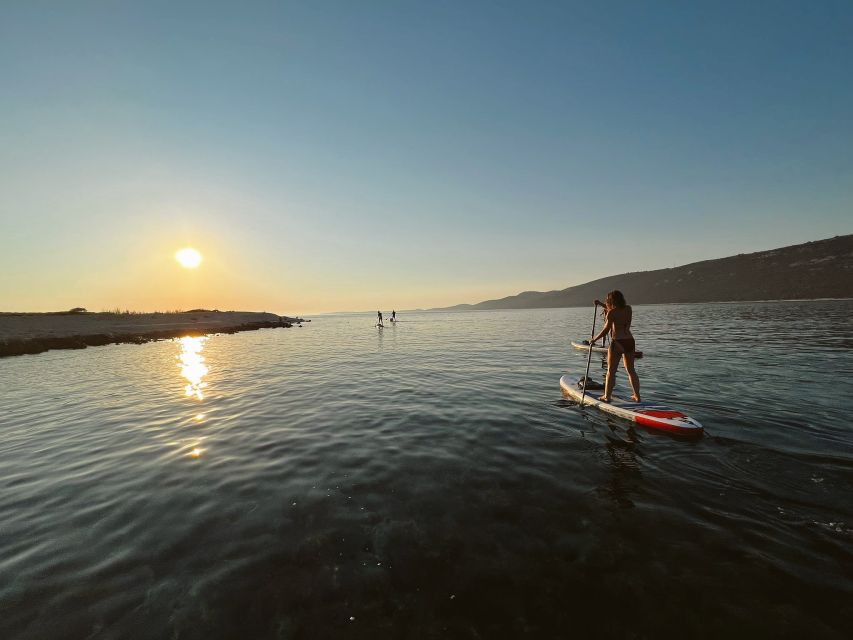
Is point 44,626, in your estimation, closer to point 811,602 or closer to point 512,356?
point 811,602

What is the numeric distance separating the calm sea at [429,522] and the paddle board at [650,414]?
1.29 feet

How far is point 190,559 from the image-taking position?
4.86 metres

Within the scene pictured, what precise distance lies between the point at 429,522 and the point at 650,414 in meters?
7.71

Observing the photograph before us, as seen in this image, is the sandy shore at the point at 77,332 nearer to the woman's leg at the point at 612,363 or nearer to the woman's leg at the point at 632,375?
the woman's leg at the point at 612,363

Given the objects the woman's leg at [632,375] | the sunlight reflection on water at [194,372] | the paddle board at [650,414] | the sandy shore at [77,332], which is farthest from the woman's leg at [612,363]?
the sandy shore at [77,332]

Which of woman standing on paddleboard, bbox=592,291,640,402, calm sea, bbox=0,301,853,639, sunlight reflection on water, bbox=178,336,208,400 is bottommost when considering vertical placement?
calm sea, bbox=0,301,853,639

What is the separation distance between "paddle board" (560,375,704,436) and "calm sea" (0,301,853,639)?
394mm

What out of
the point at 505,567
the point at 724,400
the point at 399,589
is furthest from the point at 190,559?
the point at 724,400

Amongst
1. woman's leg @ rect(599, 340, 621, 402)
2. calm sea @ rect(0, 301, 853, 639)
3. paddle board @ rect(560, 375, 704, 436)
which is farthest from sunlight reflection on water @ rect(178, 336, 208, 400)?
woman's leg @ rect(599, 340, 621, 402)

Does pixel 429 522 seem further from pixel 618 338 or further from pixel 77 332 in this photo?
pixel 77 332

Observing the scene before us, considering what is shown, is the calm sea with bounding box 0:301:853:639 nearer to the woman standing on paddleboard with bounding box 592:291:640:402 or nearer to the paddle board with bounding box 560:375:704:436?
the paddle board with bounding box 560:375:704:436

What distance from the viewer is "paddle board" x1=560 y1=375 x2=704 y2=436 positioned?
9.03 meters

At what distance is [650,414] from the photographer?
982 cm

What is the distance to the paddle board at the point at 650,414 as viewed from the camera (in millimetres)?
9031
